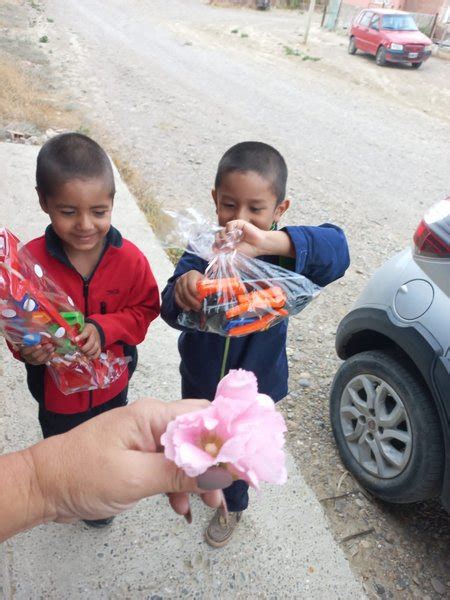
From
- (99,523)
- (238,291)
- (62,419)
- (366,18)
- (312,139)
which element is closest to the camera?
(238,291)

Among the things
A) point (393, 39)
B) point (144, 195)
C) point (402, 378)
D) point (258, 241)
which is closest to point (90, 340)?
point (258, 241)

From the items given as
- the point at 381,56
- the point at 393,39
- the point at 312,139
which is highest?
the point at 393,39

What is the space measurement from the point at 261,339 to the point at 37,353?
77 centimetres

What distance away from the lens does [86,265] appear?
1852 mm

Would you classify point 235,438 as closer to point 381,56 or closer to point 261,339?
point 261,339

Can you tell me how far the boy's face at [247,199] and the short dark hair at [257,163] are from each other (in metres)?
0.02

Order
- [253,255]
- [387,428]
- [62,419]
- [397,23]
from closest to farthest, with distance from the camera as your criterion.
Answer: [253,255] → [62,419] → [387,428] → [397,23]

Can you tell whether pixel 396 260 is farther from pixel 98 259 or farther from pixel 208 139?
pixel 208 139

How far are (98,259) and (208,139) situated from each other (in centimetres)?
666

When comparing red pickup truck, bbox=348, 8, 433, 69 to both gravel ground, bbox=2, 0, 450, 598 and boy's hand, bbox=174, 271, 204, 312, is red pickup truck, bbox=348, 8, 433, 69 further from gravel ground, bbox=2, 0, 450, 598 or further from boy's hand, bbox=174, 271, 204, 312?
boy's hand, bbox=174, 271, 204, 312

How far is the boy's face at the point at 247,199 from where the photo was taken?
5.78 feet

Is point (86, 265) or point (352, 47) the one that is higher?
point (352, 47)

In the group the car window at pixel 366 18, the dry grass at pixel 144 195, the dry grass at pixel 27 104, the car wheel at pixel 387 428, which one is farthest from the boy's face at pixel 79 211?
the car window at pixel 366 18

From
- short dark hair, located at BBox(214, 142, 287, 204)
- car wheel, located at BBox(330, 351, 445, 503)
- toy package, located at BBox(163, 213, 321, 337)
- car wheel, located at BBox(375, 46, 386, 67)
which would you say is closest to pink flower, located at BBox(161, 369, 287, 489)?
toy package, located at BBox(163, 213, 321, 337)
